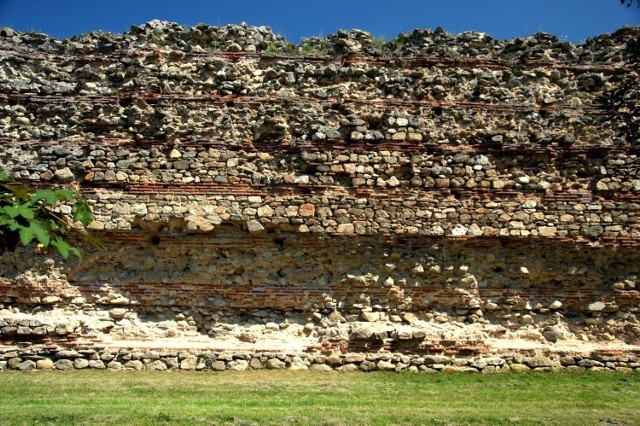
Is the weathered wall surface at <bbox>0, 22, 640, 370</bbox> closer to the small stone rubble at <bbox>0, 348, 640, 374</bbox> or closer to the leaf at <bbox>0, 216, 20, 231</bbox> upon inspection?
the small stone rubble at <bbox>0, 348, 640, 374</bbox>

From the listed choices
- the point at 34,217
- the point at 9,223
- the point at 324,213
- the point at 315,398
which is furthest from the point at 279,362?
the point at 9,223

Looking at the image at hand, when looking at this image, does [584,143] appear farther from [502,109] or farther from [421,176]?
[421,176]

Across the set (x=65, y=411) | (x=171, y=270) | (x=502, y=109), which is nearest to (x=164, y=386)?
(x=65, y=411)

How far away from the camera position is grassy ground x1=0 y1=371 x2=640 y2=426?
6406 mm

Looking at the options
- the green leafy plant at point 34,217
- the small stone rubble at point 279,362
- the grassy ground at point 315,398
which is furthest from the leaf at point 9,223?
the small stone rubble at point 279,362

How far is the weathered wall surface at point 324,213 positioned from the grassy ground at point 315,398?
0.52 m

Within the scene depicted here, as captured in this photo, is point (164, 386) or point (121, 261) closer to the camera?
point (164, 386)

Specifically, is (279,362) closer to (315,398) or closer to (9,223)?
(315,398)

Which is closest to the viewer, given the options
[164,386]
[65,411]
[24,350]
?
[65,411]

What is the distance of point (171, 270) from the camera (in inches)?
364

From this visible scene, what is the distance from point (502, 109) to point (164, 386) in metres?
7.07

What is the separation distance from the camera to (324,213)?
30.6 feet

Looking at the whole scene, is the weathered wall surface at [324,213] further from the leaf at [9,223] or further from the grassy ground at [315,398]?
the leaf at [9,223]

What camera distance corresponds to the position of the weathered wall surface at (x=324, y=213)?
8977mm
